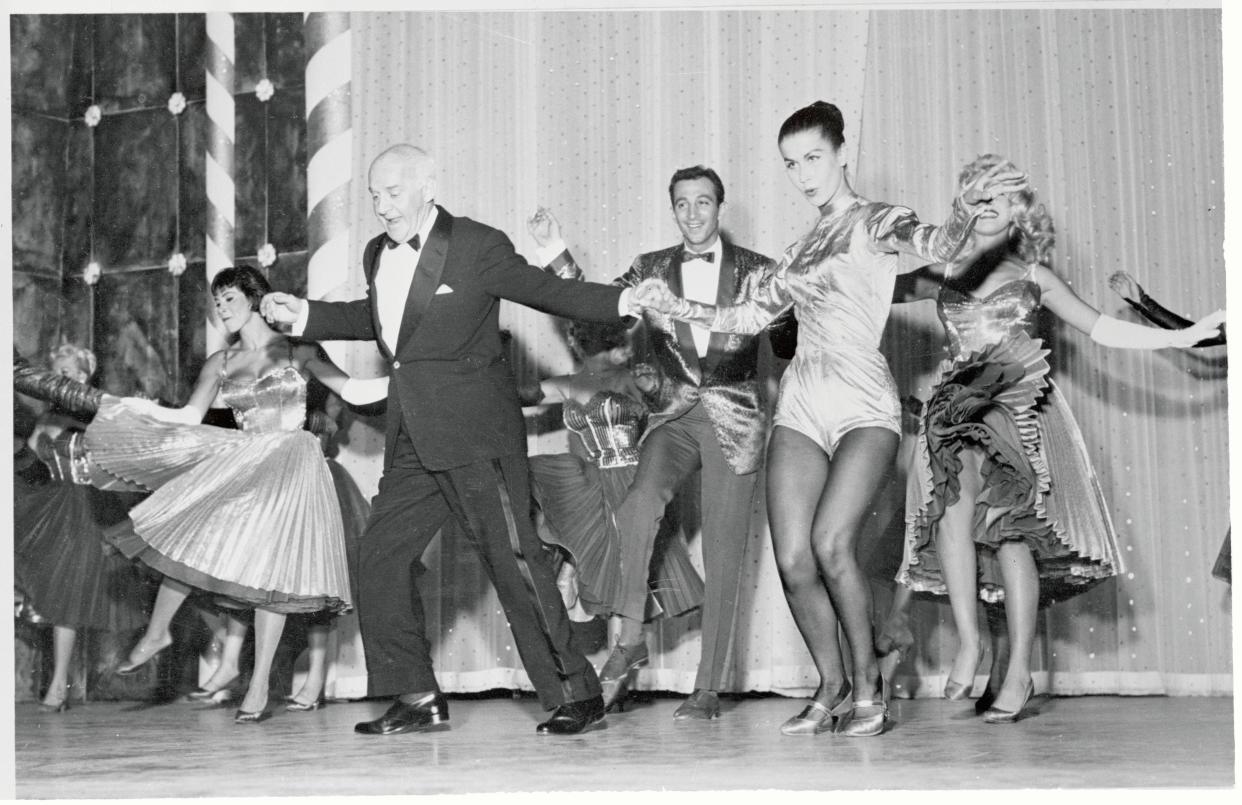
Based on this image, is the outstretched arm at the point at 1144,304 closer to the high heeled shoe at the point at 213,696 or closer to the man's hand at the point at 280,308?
the man's hand at the point at 280,308

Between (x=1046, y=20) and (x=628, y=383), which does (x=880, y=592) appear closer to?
(x=628, y=383)

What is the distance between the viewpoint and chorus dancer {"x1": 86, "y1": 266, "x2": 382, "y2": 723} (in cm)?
522

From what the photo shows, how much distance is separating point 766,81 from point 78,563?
10.1 ft

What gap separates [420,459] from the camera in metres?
4.64

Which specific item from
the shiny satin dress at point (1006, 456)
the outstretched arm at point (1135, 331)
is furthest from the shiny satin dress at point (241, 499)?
the outstretched arm at point (1135, 331)

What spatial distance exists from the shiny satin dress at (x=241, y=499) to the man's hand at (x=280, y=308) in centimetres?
78

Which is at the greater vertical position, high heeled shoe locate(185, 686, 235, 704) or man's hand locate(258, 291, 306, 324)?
man's hand locate(258, 291, 306, 324)

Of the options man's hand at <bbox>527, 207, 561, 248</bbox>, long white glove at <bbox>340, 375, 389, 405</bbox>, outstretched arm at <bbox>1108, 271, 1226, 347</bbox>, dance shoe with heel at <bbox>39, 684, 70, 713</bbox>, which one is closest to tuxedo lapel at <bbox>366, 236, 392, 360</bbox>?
man's hand at <bbox>527, 207, 561, 248</bbox>

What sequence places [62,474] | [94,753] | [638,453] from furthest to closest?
[62,474] → [638,453] → [94,753]

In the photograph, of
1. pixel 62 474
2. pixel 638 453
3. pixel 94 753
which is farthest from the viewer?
pixel 62 474

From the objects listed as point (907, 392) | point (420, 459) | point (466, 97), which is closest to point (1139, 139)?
point (907, 392)

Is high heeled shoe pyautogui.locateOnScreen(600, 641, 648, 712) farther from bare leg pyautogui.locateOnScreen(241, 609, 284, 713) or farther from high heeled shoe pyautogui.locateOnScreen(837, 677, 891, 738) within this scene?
bare leg pyautogui.locateOnScreen(241, 609, 284, 713)

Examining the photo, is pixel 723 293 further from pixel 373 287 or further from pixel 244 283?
pixel 244 283

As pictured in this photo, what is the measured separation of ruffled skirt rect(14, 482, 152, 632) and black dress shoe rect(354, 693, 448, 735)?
1.51 m
